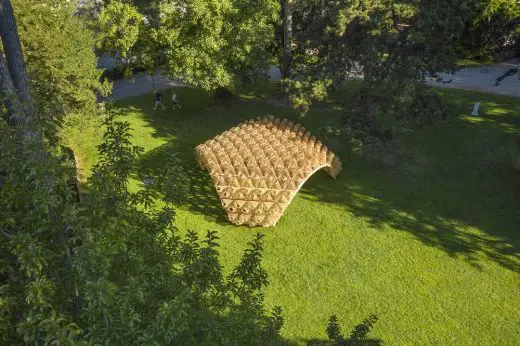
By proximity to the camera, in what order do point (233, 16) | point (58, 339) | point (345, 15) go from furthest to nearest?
1. point (233, 16)
2. point (345, 15)
3. point (58, 339)

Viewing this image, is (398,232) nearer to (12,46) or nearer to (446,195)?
(446,195)

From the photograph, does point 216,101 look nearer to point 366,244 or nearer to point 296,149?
point 296,149

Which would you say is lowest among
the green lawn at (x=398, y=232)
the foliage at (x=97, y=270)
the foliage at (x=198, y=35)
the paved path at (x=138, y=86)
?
the green lawn at (x=398, y=232)

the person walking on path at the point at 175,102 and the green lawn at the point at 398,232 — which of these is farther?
the person walking on path at the point at 175,102

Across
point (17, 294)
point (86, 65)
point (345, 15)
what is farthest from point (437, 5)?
point (17, 294)

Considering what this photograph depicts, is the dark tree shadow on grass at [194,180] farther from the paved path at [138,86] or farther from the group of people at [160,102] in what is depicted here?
the paved path at [138,86]

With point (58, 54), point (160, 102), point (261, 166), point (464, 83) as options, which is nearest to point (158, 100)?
point (160, 102)

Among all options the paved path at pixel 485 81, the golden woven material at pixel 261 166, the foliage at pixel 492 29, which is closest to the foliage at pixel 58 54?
the golden woven material at pixel 261 166
